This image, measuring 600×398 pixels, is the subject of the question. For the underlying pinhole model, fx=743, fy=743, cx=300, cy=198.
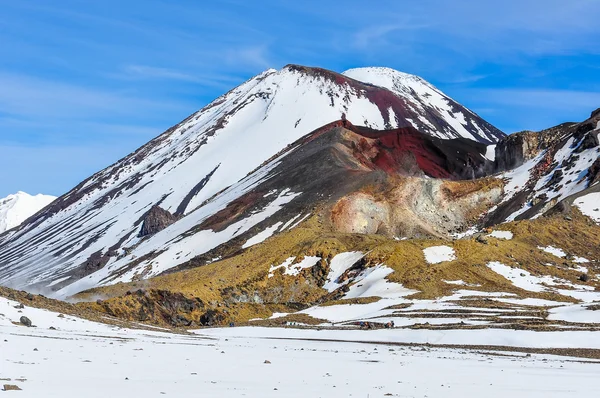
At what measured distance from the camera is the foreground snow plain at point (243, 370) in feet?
52.3

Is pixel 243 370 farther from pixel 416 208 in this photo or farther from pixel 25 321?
pixel 416 208

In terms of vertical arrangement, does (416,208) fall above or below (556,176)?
below

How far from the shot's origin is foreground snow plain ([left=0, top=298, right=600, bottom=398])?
1595cm

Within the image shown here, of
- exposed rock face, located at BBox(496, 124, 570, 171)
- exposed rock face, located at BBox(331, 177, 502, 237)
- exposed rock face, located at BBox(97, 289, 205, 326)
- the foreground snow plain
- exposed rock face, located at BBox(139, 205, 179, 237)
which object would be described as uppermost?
exposed rock face, located at BBox(496, 124, 570, 171)

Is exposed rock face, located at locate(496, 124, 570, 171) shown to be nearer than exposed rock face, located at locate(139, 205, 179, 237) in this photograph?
Yes

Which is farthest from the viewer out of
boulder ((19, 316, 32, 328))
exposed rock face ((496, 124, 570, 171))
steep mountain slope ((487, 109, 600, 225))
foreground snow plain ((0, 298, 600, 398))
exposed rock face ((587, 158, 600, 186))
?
exposed rock face ((496, 124, 570, 171))

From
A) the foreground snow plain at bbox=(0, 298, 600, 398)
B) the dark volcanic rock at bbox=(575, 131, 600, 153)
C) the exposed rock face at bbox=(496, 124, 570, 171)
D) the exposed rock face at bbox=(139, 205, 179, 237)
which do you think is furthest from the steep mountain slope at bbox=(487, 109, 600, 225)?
the exposed rock face at bbox=(139, 205, 179, 237)

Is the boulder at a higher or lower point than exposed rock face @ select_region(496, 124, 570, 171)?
lower

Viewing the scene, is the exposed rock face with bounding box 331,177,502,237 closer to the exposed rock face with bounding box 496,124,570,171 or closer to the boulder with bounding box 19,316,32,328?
the exposed rock face with bounding box 496,124,570,171

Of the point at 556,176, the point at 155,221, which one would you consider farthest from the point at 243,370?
the point at 155,221

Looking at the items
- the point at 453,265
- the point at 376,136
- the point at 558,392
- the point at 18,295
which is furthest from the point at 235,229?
the point at 558,392

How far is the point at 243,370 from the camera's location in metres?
20.9

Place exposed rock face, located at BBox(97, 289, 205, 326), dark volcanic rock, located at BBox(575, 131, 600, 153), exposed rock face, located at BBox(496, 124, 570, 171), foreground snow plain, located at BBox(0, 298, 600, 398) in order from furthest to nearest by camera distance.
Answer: exposed rock face, located at BBox(496, 124, 570, 171) → dark volcanic rock, located at BBox(575, 131, 600, 153) → exposed rock face, located at BBox(97, 289, 205, 326) → foreground snow plain, located at BBox(0, 298, 600, 398)

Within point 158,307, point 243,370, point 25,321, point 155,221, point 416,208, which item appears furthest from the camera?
point 155,221
